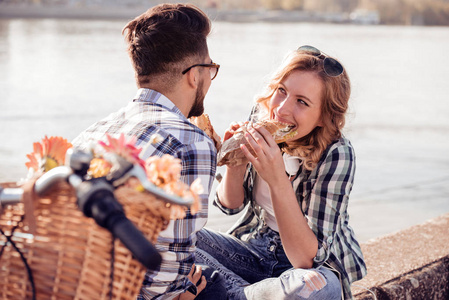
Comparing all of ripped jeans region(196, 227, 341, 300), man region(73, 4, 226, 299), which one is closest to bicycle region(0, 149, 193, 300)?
man region(73, 4, 226, 299)

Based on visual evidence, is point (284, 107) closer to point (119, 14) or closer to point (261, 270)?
point (261, 270)

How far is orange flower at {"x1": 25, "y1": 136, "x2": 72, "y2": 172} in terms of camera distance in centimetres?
147

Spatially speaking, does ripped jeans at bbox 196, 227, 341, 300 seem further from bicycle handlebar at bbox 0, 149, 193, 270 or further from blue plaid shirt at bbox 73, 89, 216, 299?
bicycle handlebar at bbox 0, 149, 193, 270

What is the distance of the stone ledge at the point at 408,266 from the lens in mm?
3287

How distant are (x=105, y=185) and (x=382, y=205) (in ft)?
17.5

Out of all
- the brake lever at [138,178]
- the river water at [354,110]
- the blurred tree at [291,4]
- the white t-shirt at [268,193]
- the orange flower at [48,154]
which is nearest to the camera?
the brake lever at [138,178]

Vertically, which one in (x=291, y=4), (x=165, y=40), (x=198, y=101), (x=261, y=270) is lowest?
(x=261, y=270)

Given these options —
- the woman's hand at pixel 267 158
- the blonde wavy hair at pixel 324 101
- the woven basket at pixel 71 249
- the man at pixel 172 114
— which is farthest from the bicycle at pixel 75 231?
the blonde wavy hair at pixel 324 101

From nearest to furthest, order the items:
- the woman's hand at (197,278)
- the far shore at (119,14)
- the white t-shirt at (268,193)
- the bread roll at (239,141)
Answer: the woman's hand at (197,278) → the bread roll at (239,141) → the white t-shirt at (268,193) → the far shore at (119,14)

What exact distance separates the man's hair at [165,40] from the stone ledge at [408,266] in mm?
1673

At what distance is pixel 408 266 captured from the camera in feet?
11.5

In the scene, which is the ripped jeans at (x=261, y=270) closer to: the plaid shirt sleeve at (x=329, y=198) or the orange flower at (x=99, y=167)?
the plaid shirt sleeve at (x=329, y=198)

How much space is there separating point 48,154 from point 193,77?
3.23ft

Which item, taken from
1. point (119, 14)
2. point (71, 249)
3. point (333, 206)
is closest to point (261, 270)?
point (333, 206)
